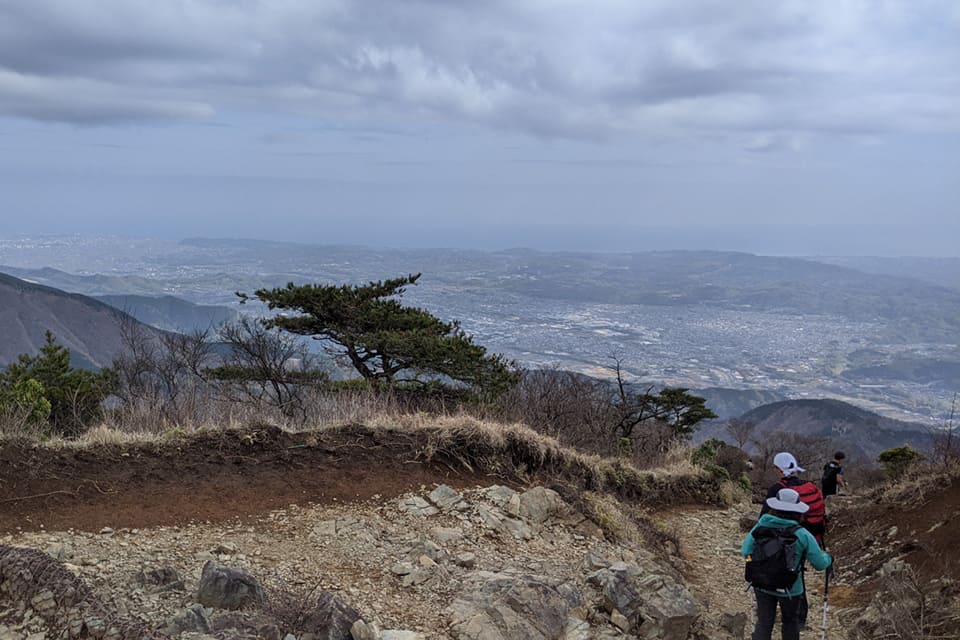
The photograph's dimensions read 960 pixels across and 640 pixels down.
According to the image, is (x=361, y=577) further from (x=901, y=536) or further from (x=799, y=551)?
(x=901, y=536)

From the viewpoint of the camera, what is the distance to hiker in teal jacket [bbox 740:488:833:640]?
16.6ft

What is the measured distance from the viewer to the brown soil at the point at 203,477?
6.35 m

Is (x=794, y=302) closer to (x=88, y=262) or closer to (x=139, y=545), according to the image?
(x=88, y=262)

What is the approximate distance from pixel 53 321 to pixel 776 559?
77.3m

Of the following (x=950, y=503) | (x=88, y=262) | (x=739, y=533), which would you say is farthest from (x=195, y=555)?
(x=88, y=262)

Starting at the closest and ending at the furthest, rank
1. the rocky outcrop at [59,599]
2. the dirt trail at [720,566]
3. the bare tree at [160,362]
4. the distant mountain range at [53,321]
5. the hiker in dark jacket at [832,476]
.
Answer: the rocky outcrop at [59,599]
the dirt trail at [720,566]
the hiker in dark jacket at [832,476]
the bare tree at [160,362]
the distant mountain range at [53,321]

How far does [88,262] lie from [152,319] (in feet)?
246

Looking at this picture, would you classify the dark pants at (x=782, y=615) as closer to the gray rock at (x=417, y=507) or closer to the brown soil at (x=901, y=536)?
the brown soil at (x=901, y=536)

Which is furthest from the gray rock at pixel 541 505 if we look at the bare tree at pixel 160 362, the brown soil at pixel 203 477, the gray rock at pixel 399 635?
the bare tree at pixel 160 362

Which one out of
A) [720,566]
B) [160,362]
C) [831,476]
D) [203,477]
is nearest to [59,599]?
[203,477]

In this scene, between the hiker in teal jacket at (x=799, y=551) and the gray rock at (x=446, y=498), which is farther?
the gray rock at (x=446, y=498)

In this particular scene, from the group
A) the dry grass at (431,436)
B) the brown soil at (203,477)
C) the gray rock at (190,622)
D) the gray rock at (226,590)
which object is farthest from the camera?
the dry grass at (431,436)

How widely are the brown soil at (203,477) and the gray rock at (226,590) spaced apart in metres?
1.82

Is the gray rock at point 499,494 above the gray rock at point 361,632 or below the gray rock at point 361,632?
below
